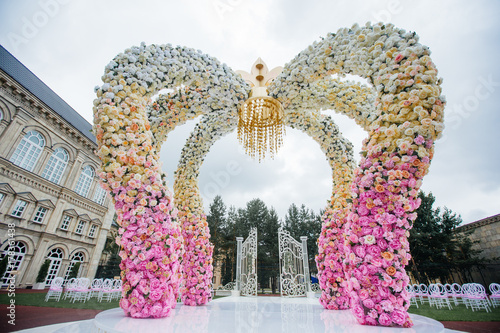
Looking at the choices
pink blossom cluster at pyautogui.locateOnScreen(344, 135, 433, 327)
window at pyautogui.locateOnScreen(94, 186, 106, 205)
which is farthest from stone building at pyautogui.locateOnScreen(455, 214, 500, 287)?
window at pyautogui.locateOnScreen(94, 186, 106, 205)

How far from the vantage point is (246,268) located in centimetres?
937

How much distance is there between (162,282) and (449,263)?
53.8 feet

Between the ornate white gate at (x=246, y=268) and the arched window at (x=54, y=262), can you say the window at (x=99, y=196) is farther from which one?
the ornate white gate at (x=246, y=268)

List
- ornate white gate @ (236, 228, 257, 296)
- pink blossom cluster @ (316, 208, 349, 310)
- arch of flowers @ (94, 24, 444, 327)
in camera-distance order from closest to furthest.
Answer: arch of flowers @ (94, 24, 444, 327) → pink blossom cluster @ (316, 208, 349, 310) → ornate white gate @ (236, 228, 257, 296)

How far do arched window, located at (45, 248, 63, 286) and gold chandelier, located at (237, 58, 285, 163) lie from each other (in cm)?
1461

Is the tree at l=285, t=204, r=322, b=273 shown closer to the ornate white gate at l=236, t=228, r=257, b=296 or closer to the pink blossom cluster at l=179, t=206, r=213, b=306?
the ornate white gate at l=236, t=228, r=257, b=296

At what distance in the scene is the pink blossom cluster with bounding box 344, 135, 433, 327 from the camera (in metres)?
1.74

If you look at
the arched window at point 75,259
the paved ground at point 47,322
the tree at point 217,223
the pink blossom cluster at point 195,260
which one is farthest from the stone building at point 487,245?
the arched window at point 75,259

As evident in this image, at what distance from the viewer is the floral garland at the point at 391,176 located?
5.77 ft

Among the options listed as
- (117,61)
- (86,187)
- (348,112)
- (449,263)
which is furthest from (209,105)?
(449,263)

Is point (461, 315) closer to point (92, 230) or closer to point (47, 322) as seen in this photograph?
point (47, 322)

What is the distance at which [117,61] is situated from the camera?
8.15 ft

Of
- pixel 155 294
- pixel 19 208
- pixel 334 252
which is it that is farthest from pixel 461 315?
pixel 19 208

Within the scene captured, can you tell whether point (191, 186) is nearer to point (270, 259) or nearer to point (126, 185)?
point (126, 185)
